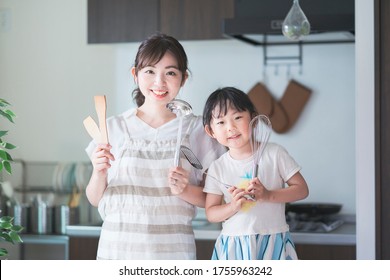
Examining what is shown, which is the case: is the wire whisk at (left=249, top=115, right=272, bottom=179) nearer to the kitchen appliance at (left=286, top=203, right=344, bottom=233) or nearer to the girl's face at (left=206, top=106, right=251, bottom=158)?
the girl's face at (left=206, top=106, right=251, bottom=158)

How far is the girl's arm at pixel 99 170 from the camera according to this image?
1990 mm

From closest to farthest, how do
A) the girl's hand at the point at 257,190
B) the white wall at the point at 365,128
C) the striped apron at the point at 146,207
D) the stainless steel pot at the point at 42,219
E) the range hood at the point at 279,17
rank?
the girl's hand at the point at 257,190, the striped apron at the point at 146,207, the white wall at the point at 365,128, the range hood at the point at 279,17, the stainless steel pot at the point at 42,219

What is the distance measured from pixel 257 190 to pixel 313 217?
165cm

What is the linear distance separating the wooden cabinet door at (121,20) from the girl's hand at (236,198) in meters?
1.82

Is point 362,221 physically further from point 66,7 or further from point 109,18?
point 66,7

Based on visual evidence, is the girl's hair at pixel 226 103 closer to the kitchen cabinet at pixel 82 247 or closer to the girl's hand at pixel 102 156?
the girl's hand at pixel 102 156

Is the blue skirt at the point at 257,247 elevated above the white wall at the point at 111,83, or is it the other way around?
the white wall at the point at 111,83

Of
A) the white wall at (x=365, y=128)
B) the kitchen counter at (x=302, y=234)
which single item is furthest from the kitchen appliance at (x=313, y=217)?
the white wall at (x=365, y=128)

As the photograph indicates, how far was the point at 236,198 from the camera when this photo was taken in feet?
6.43

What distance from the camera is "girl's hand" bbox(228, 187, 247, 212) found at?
195 cm

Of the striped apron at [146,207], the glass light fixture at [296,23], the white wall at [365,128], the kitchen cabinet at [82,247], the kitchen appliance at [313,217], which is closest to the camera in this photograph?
the striped apron at [146,207]

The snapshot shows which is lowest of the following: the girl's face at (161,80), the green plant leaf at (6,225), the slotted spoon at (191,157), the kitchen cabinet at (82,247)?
the kitchen cabinet at (82,247)
